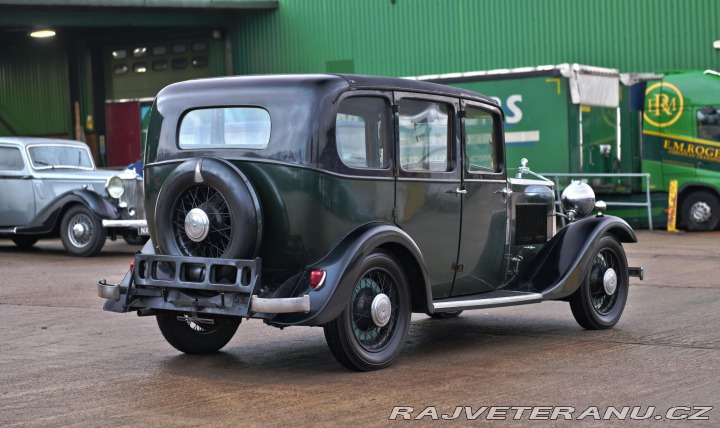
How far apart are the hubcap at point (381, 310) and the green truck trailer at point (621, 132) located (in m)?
12.9

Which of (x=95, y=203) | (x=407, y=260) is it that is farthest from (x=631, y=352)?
(x=95, y=203)

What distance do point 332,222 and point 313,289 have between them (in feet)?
1.66

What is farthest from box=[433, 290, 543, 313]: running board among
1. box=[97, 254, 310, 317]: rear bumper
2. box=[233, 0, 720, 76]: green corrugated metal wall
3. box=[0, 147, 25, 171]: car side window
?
box=[233, 0, 720, 76]: green corrugated metal wall

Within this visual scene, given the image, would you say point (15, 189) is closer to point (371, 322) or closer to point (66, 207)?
point (66, 207)

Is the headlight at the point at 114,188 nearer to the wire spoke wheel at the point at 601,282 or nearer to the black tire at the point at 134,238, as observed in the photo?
the black tire at the point at 134,238

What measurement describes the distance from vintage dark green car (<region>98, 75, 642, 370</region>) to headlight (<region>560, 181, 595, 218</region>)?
1094 millimetres

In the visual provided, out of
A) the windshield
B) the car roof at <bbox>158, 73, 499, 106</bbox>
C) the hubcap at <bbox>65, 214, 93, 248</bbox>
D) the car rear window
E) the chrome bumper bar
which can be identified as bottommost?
the hubcap at <bbox>65, 214, 93, 248</bbox>

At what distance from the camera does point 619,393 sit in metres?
5.97

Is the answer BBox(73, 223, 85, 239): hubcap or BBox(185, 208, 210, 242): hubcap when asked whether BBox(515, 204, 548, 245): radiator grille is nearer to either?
BBox(185, 208, 210, 242): hubcap

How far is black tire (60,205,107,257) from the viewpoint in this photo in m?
16.4

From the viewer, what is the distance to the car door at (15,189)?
17.5 metres

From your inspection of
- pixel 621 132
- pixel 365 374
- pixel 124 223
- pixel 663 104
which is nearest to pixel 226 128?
pixel 365 374

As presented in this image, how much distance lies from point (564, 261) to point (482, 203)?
2.74ft

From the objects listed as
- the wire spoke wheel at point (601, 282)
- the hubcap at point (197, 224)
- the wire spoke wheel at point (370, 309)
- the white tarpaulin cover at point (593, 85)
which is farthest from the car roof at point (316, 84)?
the white tarpaulin cover at point (593, 85)
